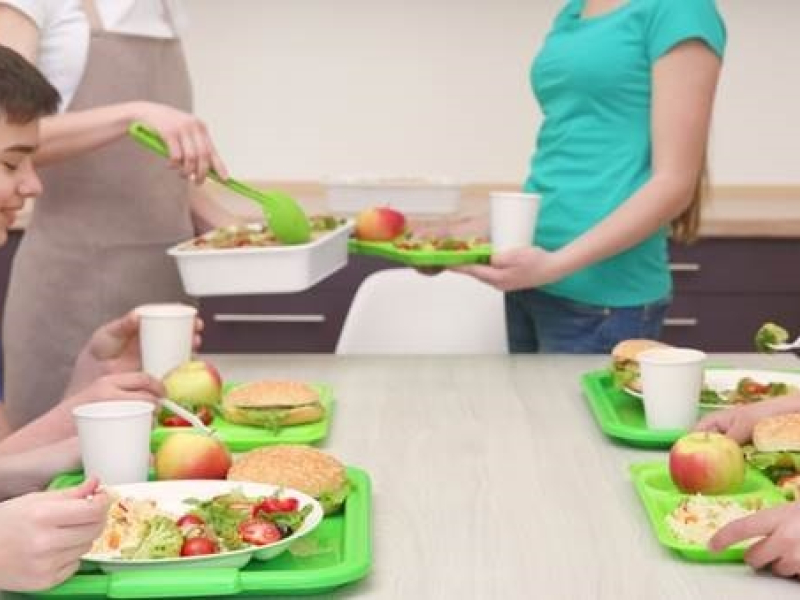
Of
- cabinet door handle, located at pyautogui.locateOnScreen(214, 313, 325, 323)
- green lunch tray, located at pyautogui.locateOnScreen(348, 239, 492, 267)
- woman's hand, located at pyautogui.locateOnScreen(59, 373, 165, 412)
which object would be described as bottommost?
cabinet door handle, located at pyautogui.locateOnScreen(214, 313, 325, 323)

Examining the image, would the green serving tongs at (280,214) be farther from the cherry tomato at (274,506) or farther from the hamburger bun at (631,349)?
the cherry tomato at (274,506)

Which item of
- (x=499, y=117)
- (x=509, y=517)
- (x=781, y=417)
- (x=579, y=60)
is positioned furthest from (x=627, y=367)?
(x=499, y=117)

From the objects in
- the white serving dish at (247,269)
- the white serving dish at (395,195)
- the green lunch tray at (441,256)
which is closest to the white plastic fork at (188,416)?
the white serving dish at (247,269)

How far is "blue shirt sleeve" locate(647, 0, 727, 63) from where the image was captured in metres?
1.88

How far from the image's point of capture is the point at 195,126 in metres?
1.79

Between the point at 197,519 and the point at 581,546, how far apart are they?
31 centimetres

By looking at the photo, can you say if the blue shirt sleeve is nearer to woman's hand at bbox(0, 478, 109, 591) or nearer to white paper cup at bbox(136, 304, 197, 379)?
white paper cup at bbox(136, 304, 197, 379)

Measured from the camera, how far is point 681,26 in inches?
74.2

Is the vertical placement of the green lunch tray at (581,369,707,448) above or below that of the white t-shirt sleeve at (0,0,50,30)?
below

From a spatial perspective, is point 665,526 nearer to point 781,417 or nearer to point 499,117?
point 781,417

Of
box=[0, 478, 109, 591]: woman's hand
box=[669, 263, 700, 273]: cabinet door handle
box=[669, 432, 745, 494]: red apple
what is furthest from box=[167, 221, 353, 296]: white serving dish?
box=[669, 263, 700, 273]: cabinet door handle

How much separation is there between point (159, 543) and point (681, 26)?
116 cm

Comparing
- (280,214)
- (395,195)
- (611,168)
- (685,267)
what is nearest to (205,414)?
(280,214)

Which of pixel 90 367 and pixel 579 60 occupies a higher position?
pixel 579 60
